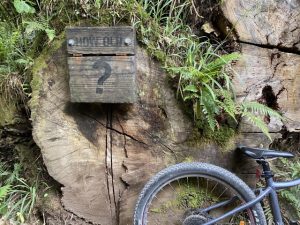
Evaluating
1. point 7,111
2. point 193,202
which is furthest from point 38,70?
point 193,202

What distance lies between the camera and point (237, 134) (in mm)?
3232

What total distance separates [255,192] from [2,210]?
2.43 m

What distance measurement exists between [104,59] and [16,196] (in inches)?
67.8

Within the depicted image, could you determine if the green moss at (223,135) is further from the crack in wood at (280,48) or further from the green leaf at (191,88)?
the crack in wood at (280,48)

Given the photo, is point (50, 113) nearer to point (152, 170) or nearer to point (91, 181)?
point (91, 181)

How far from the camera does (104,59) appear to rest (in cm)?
290

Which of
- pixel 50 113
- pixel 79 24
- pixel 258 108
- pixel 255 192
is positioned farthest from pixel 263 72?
pixel 50 113

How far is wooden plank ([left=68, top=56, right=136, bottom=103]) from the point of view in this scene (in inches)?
114

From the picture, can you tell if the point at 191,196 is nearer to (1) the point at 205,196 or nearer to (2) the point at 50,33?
(1) the point at 205,196

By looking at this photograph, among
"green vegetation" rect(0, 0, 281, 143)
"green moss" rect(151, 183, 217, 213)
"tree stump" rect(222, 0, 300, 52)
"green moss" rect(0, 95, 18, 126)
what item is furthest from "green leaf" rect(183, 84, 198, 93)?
"green moss" rect(0, 95, 18, 126)

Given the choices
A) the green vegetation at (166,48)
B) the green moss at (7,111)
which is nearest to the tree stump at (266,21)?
the green vegetation at (166,48)

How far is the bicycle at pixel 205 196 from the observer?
116 inches

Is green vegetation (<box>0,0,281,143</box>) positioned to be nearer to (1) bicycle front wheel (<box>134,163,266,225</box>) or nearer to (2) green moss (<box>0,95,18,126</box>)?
(2) green moss (<box>0,95,18,126</box>)

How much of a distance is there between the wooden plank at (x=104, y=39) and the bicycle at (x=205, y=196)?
1.10 meters
